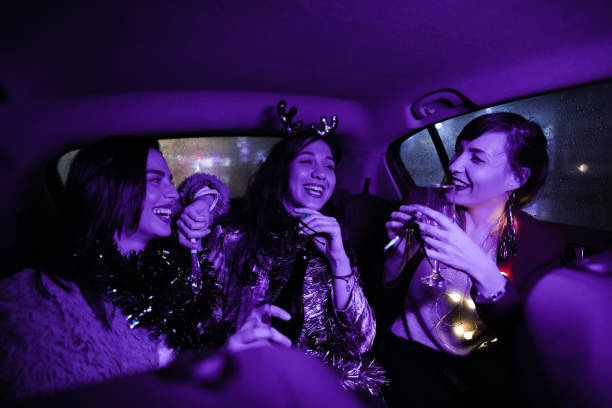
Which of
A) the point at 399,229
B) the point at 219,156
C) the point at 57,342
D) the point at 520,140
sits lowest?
the point at 57,342

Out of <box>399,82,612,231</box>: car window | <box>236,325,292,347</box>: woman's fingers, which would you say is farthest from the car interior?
<box>236,325,292,347</box>: woman's fingers

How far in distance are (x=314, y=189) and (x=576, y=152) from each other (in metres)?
Result: 1.91

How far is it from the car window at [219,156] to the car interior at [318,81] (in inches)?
62.5

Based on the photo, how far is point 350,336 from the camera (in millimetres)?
1553

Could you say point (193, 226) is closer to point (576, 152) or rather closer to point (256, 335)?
point (256, 335)

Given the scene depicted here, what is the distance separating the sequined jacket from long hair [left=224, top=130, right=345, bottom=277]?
0.19 metres

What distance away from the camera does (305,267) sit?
1.71 meters

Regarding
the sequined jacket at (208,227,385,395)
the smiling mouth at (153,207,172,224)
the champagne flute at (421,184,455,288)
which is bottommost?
the sequined jacket at (208,227,385,395)

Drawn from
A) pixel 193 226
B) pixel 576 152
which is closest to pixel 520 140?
pixel 576 152

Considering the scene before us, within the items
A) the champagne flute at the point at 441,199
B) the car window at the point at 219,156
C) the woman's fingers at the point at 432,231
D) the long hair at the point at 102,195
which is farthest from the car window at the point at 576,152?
the car window at the point at 219,156

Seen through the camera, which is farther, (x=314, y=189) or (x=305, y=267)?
(x=314, y=189)

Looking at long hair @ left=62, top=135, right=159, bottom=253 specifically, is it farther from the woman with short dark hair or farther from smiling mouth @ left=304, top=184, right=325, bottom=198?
the woman with short dark hair

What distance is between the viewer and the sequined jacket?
141cm

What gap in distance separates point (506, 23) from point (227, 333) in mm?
1840
